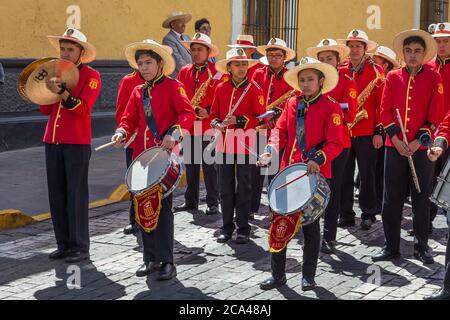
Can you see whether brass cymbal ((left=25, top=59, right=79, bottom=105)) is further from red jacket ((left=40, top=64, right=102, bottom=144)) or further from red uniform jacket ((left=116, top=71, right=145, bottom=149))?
red uniform jacket ((left=116, top=71, right=145, bottom=149))

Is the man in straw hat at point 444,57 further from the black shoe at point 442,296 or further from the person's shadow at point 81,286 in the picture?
the person's shadow at point 81,286

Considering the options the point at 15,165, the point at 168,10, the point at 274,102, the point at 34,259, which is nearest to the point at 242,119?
the point at 274,102

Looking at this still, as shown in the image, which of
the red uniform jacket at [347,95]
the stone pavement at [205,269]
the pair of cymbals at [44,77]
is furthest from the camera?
the red uniform jacket at [347,95]

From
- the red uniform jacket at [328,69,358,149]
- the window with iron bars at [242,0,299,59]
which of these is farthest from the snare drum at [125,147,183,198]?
the window with iron bars at [242,0,299,59]

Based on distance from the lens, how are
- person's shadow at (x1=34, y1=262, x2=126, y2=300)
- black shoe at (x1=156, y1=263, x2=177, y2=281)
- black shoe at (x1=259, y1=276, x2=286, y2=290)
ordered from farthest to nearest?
1. black shoe at (x1=156, y1=263, x2=177, y2=281)
2. black shoe at (x1=259, y1=276, x2=286, y2=290)
3. person's shadow at (x1=34, y1=262, x2=126, y2=300)

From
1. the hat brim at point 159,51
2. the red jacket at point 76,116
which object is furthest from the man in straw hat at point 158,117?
the red jacket at point 76,116

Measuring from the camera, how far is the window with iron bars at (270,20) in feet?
58.3

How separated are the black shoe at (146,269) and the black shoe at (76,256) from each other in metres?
0.62

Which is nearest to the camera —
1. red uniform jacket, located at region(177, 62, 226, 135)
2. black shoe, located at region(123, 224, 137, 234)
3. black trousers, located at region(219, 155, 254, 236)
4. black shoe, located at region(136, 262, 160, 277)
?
black shoe, located at region(136, 262, 160, 277)

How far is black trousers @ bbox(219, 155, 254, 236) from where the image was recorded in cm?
877

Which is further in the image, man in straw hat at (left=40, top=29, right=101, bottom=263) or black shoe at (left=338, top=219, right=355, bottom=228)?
black shoe at (left=338, top=219, right=355, bottom=228)

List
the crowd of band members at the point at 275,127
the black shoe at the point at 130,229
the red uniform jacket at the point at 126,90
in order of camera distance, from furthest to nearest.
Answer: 1. the red uniform jacket at the point at 126,90
2. the black shoe at the point at 130,229
3. the crowd of band members at the point at 275,127

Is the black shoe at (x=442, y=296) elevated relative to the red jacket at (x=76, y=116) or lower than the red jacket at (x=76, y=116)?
lower
